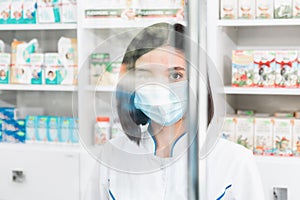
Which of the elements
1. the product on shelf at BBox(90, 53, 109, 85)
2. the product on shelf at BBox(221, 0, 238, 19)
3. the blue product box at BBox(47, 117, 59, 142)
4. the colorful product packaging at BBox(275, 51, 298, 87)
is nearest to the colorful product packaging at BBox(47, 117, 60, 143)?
the blue product box at BBox(47, 117, 59, 142)

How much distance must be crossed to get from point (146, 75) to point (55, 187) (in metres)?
1.69

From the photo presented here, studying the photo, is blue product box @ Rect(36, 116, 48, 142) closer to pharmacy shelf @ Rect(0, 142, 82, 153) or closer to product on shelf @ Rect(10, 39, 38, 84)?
pharmacy shelf @ Rect(0, 142, 82, 153)

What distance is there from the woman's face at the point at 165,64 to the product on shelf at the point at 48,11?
1.68 meters

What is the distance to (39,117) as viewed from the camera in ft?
7.11

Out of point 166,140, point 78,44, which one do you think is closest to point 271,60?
point 78,44

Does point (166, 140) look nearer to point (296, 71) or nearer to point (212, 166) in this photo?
point (212, 166)

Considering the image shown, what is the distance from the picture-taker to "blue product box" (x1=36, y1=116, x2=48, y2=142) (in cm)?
214

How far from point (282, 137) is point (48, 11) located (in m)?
1.07

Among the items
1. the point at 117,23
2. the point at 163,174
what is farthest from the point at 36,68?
the point at 163,174

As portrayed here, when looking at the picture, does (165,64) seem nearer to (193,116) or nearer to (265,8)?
(193,116)

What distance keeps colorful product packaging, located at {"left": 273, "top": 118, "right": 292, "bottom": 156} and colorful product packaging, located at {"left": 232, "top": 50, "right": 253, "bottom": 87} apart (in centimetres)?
18

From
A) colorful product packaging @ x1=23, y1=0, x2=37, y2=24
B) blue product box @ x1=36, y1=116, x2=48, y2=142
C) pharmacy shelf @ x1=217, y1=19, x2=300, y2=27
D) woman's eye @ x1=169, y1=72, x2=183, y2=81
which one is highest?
colorful product packaging @ x1=23, y1=0, x2=37, y2=24

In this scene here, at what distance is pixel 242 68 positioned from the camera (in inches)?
70.8

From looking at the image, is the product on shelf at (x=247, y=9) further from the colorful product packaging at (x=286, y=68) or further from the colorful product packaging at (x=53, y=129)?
the colorful product packaging at (x=53, y=129)
